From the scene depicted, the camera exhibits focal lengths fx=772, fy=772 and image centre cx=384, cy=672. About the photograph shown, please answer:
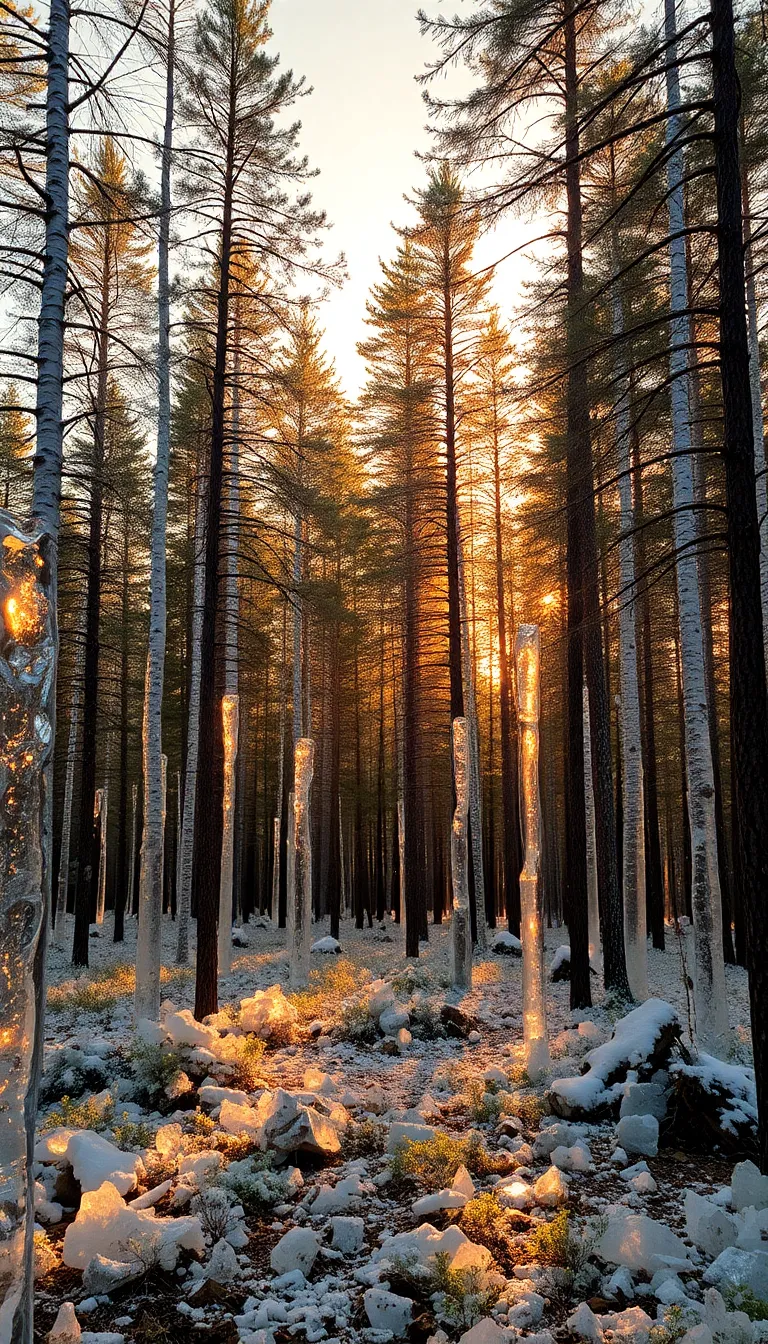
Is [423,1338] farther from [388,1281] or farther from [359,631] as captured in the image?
[359,631]

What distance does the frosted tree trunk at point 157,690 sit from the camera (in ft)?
28.7

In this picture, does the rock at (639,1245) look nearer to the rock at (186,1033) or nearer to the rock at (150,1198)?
the rock at (150,1198)

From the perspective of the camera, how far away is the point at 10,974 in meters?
2.94

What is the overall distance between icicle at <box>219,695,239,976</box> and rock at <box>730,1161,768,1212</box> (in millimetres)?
9681

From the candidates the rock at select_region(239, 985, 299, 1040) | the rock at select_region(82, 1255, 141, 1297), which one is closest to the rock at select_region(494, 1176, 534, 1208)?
the rock at select_region(82, 1255, 141, 1297)

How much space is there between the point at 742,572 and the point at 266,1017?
6777mm

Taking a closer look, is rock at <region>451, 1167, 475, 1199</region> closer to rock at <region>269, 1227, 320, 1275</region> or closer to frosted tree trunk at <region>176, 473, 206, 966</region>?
rock at <region>269, 1227, 320, 1275</region>

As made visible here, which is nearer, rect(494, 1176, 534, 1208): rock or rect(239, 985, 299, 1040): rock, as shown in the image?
rect(494, 1176, 534, 1208): rock

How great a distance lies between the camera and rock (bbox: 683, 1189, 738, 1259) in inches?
154

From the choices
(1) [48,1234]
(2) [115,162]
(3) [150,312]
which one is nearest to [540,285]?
(3) [150,312]

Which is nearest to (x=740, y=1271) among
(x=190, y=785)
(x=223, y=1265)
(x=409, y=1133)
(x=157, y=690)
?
(x=409, y=1133)

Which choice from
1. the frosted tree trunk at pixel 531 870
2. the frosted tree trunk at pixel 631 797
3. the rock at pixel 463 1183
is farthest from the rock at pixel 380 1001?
the rock at pixel 463 1183

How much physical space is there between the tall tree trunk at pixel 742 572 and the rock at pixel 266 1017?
17.9 ft

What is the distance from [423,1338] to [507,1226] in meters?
1.02
